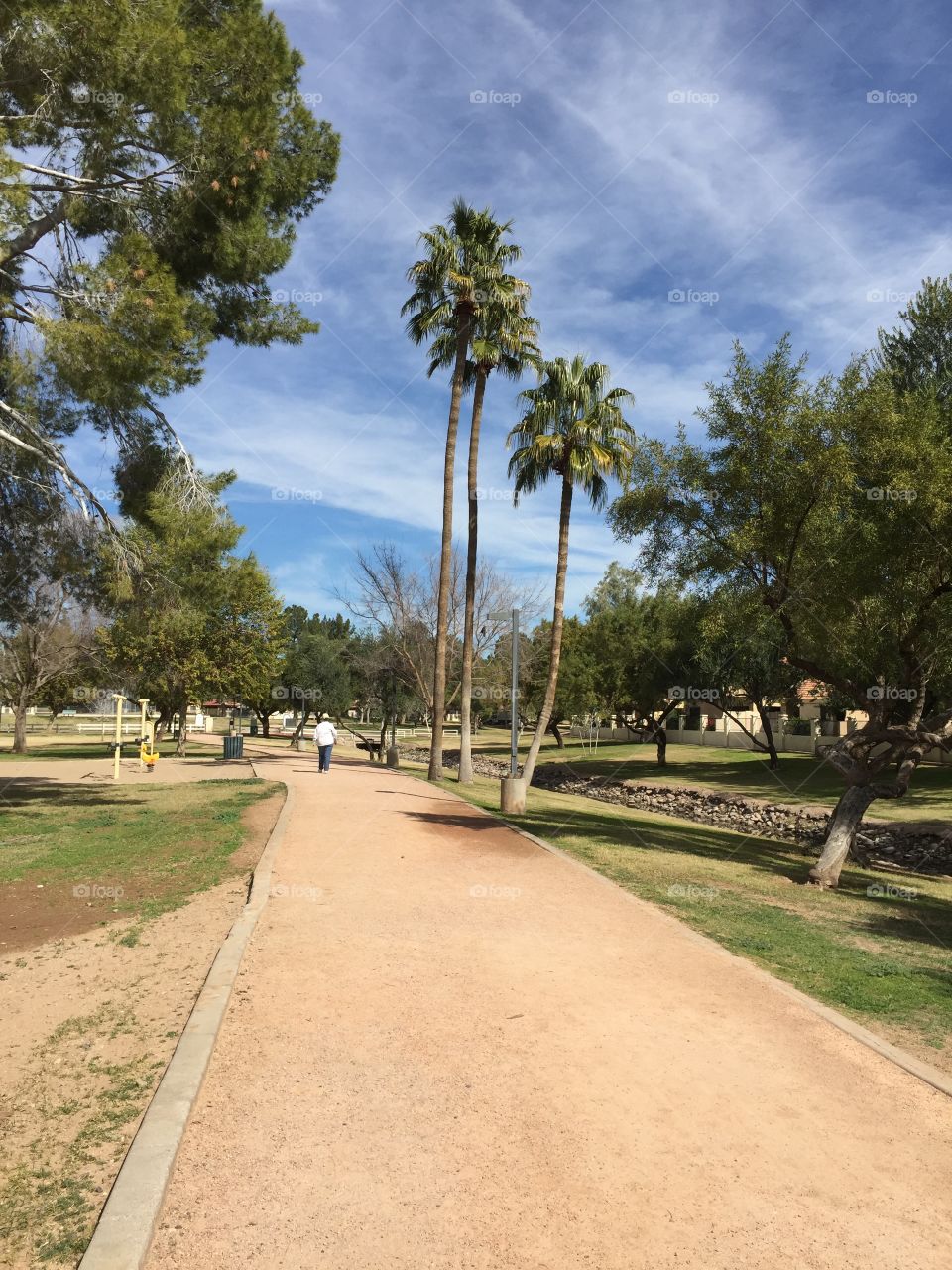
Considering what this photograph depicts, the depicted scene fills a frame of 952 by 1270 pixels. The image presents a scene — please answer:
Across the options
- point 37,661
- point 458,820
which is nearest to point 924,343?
→ point 458,820

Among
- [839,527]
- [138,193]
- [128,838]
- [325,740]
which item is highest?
[138,193]

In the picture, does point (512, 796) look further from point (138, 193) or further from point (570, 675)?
point (570, 675)

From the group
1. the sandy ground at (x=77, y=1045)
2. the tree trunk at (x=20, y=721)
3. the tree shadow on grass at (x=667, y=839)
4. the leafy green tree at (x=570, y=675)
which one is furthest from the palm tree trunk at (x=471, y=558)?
the tree trunk at (x=20, y=721)

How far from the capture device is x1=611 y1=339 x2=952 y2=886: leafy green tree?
41.8 ft

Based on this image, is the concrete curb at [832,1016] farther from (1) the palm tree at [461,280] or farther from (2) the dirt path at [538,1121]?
(1) the palm tree at [461,280]

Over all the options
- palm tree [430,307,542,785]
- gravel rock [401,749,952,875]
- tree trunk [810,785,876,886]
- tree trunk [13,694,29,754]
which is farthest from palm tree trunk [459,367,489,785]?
tree trunk [13,694,29,754]

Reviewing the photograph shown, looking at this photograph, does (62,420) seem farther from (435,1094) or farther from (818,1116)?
(818,1116)

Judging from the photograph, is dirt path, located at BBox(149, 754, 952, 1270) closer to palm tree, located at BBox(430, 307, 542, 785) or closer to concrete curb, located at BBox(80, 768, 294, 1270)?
concrete curb, located at BBox(80, 768, 294, 1270)

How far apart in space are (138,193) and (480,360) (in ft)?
34.6

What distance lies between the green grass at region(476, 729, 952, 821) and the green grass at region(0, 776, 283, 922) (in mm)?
19077

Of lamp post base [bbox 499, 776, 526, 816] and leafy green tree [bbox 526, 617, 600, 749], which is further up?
leafy green tree [bbox 526, 617, 600, 749]

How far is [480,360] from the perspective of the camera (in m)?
22.1

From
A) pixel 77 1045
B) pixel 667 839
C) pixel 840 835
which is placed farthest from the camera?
pixel 667 839

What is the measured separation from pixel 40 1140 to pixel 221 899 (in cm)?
469
